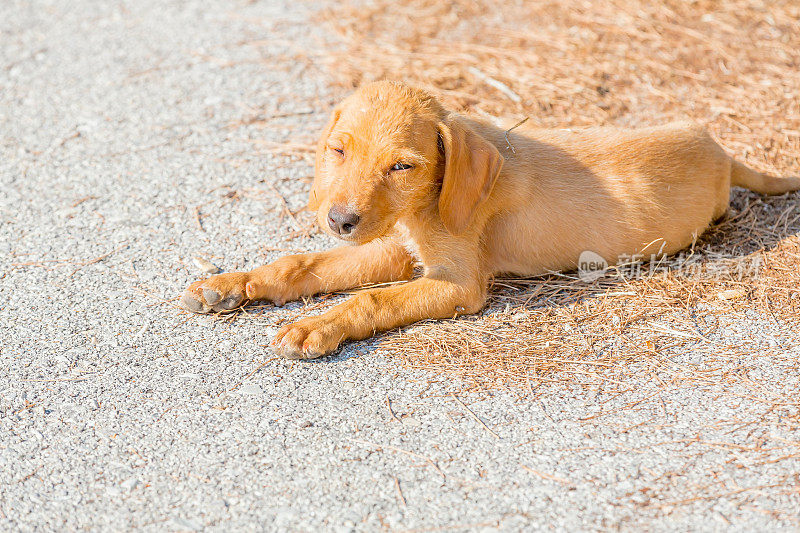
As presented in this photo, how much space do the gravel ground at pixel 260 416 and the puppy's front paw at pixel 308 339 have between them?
0.32ft

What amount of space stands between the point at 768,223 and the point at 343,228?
328 centimetres

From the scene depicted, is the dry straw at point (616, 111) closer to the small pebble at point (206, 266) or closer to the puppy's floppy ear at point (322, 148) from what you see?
the puppy's floppy ear at point (322, 148)

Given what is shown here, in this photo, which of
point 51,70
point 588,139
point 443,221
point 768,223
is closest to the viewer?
point 443,221

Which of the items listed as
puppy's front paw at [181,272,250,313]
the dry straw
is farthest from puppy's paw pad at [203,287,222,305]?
the dry straw

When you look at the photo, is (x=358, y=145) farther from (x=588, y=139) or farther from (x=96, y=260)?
A: (x=96, y=260)

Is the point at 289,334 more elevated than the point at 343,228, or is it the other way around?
the point at 343,228

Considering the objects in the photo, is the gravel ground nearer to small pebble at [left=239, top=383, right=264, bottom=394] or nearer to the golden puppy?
small pebble at [left=239, top=383, right=264, bottom=394]

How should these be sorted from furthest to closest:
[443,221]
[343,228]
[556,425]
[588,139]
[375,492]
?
[588,139] < [443,221] < [343,228] < [556,425] < [375,492]

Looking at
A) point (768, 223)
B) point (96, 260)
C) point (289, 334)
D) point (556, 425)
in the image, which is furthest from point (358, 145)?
point (768, 223)

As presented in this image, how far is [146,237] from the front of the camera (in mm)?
5773

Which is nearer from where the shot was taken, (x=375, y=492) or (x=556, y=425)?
(x=375, y=492)

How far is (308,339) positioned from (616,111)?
3.97 m

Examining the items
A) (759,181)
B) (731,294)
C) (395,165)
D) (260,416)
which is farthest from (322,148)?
(759,181)

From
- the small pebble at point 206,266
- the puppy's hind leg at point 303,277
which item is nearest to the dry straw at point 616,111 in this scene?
the puppy's hind leg at point 303,277
